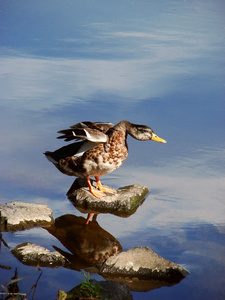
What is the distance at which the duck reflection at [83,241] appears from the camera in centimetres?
405

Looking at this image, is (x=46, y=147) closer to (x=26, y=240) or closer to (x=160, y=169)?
(x=160, y=169)

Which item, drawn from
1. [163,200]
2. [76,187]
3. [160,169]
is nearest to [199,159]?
[160,169]

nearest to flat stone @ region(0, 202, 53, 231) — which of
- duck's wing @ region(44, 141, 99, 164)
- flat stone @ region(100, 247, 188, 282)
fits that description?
duck's wing @ region(44, 141, 99, 164)

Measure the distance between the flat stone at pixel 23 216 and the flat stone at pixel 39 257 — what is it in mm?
428

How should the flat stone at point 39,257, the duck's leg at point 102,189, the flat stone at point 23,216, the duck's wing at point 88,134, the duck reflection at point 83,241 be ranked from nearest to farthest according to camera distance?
the flat stone at point 39,257 → the duck reflection at point 83,241 → the flat stone at point 23,216 → the duck's wing at point 88,134 → the duck's leg at point 102,189

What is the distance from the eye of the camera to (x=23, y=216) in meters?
4.49

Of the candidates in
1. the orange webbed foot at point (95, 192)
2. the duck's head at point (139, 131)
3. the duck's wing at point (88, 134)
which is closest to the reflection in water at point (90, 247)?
the orange webbed foot at point (95, 192)

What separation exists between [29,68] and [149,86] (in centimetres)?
175

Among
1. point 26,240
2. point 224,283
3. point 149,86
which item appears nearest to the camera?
point 224,283

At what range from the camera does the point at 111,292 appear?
3.40 m

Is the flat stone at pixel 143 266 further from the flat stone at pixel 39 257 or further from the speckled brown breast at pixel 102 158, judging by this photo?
the speckled brown breast at pixel 102 158

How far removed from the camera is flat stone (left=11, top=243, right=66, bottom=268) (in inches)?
154

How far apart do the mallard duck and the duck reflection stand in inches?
17.3

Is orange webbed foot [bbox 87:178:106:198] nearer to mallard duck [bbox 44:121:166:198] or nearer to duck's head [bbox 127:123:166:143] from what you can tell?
mallard duck [bbox 44:121:166:198]
